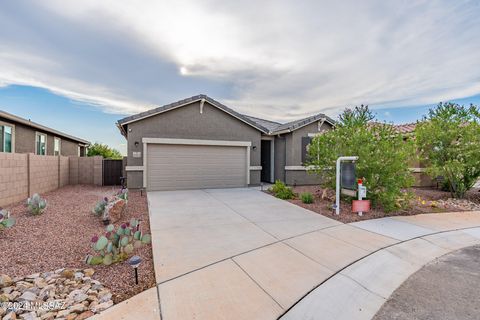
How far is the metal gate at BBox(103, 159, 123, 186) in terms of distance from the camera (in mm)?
12586

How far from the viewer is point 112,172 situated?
12711mm

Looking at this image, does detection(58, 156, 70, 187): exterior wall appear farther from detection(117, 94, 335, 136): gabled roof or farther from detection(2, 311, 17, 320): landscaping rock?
detection(2, 311, 17, 320): landscaping rock

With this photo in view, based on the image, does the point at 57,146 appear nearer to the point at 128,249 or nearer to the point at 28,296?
the point at 128,249

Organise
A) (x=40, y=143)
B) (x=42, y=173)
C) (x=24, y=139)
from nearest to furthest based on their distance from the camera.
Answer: (x=42, y=173) < (x=24, y=139) < (x=40, y=143)

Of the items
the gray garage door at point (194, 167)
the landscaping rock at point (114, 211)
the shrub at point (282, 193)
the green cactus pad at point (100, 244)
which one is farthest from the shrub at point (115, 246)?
the gray garage door at point (194, 167)

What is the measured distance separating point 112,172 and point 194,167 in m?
5.08

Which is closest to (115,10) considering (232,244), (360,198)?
(232,244)

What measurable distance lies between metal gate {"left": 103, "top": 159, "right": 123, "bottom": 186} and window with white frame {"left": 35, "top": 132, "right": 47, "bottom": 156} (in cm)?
438

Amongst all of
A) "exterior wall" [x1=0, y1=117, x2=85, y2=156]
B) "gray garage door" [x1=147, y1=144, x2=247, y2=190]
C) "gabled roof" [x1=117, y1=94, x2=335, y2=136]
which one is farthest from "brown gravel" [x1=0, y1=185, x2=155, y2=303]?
"exterior wall" [x1=0, y1=117, x2=85, y2=156]

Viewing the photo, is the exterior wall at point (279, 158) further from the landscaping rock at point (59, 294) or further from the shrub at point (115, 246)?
the landscaping rock at point (59, 294)

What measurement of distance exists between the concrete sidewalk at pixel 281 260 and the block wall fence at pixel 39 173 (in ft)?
14.2

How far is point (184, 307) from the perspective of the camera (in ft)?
8.13

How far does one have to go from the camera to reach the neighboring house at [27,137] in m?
10.4

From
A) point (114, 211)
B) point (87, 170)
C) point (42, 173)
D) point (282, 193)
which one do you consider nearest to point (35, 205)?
point (114, 211)
